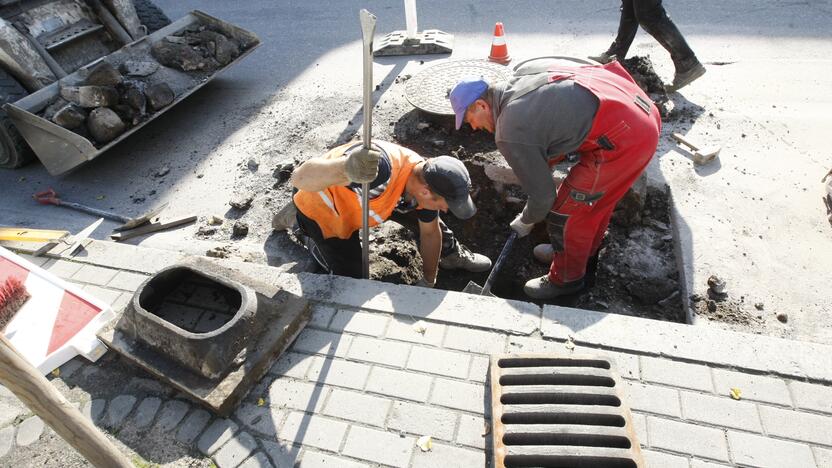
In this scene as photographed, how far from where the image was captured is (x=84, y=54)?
227 inches

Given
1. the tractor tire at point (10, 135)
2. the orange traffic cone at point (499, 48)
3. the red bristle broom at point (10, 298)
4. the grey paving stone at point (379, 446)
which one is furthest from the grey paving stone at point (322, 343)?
the tractor tire at point (10, 135)

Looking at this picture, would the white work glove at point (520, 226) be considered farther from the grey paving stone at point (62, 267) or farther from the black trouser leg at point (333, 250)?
the grey paving stone at point (62, 267)

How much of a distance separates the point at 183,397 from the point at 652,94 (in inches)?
194

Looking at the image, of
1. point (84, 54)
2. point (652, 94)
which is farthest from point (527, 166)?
point (84, 54)

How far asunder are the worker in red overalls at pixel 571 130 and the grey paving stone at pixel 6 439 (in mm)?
2996

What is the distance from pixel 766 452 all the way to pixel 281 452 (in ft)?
7.28

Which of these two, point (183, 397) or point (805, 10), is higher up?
point (805, 10)

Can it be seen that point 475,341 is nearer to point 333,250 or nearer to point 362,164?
point 362,164

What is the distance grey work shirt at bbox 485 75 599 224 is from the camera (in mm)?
2904

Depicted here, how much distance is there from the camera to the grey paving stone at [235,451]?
238cm

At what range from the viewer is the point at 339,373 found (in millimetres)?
2703

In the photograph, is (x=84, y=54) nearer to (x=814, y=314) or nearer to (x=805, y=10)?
(x=814, y=314)

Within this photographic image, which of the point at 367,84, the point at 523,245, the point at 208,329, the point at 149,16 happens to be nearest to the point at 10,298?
the point at 208,329

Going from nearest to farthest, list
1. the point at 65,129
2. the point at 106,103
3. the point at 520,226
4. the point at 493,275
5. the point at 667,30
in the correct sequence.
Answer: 1. the point at 520,226
2. the point at 493,275
3. the point at 65,129
4. the point at 106,103
5. the point at 667,30
